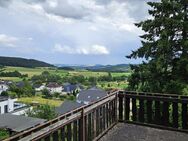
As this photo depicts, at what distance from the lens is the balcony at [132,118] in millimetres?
4891

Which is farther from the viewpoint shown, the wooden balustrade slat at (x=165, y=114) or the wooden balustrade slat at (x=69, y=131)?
the wooden balustrade slat at (x=165, y=114)

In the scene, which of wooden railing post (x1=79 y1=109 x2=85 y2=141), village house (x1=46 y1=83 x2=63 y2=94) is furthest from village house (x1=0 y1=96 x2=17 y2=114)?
village house (x1=46 y1=83 x2=63 y2=94)

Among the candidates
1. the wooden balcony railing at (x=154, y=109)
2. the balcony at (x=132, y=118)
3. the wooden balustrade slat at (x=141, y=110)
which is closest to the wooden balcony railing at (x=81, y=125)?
the balcony at (x=132, y=118)

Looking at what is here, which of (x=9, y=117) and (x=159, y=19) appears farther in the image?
(x=9, y=117)

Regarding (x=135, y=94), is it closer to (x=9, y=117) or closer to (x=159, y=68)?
(x=159, y=68)

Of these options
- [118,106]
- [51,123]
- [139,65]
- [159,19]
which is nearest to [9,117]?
[139,65]

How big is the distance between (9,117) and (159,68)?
52.3 ft

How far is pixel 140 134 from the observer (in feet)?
19.8

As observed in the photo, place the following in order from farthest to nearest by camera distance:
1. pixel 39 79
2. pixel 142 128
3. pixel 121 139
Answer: pixel 39 79 → pixel 142 128 → pixel 121 139

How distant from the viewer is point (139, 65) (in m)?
15.7

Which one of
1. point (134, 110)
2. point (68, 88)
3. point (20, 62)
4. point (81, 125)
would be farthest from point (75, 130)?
point (20, 62)

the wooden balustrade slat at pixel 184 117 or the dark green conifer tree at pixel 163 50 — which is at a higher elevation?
the dark green conifer tree at pixel 163 50

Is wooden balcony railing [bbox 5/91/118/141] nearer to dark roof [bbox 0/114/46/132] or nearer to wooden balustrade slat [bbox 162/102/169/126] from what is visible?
wooden balustrade slat [bbox 162/102/169/126]

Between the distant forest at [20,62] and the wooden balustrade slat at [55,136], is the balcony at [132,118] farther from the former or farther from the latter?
the distant forest at [20,62]
